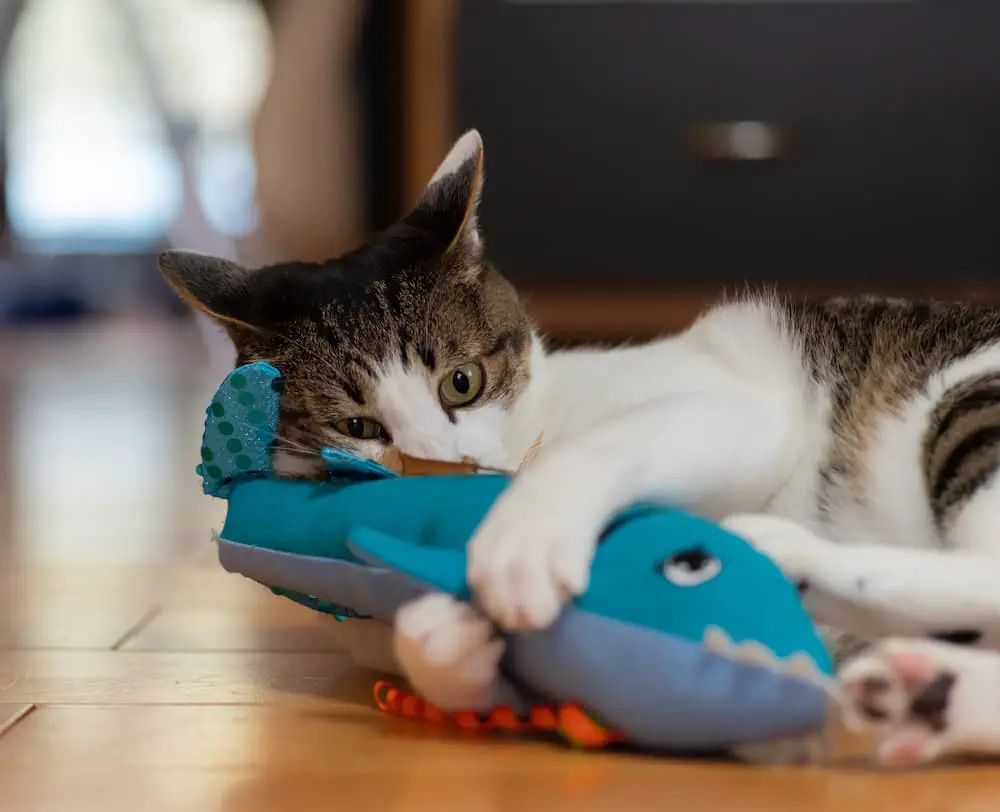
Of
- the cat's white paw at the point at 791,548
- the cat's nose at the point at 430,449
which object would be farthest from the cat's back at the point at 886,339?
the cat's nose at the point at 430,449

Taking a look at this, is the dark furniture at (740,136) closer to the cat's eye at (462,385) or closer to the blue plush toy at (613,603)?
the cat's eye at (462,385)

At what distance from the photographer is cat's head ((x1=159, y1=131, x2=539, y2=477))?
1.29 m

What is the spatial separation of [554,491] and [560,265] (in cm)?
259

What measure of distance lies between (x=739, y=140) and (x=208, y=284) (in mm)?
2266

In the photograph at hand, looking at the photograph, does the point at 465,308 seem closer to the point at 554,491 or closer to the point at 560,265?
the point at 554,491

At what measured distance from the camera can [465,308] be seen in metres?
1.41

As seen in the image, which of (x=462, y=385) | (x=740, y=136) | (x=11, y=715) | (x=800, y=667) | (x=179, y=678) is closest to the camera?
(x=800, y=667)

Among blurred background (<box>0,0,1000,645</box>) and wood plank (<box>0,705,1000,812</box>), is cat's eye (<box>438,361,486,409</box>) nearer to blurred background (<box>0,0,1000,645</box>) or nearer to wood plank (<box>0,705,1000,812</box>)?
wood plank (<box>0,705,1000,812</box>)

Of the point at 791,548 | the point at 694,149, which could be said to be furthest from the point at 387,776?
the point at 694,149

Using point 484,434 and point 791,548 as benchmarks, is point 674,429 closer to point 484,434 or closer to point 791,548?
point 791,548

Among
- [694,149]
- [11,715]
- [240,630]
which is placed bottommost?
[11,715]

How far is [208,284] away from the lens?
1378mm

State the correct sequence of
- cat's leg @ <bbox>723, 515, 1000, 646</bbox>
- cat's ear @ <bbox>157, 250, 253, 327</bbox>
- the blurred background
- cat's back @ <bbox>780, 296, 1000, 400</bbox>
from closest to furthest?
cat's leg @ <bbox>723, 515, 1000, 646</bbox>
cat's back @ <bbox>780, 296, 1000, 400</bbox>
cat's ear @ <bbox>157, 250, 253, 327</bbox>
the blurred background

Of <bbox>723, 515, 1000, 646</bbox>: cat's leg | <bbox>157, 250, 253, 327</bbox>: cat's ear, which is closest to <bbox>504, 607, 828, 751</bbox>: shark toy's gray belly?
<bbox>723, 515, 1000, 646</bbox>: cat's leg
